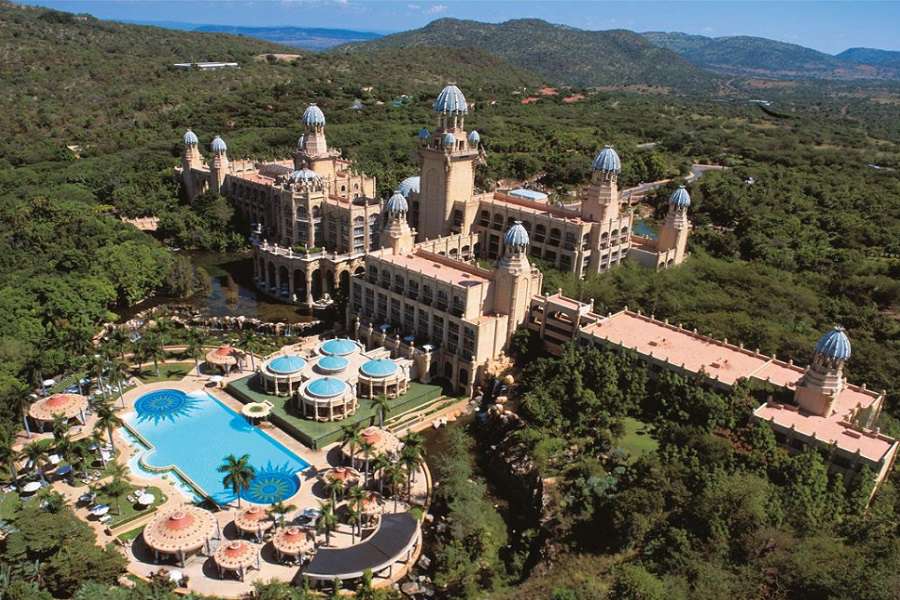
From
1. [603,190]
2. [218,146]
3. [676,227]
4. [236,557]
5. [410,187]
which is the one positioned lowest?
[236,557]

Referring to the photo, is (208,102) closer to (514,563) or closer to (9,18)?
(9,18)

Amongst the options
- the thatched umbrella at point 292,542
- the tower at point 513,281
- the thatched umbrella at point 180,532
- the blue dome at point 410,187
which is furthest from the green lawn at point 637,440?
the blue dome at point 410,187

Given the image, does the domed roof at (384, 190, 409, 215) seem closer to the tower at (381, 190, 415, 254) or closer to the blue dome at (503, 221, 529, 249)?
the tower at (381, 190, 415, 254)

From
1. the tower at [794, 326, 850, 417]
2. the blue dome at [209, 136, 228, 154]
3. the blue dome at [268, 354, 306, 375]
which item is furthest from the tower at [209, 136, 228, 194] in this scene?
the tower at [794, 326, 850, 417]

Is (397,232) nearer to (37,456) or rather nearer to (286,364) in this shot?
(286,364)

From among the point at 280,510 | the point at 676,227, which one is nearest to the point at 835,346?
the point at 676,227

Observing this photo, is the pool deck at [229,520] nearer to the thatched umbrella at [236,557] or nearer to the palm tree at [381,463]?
the thatched umbrella at [236,557]
